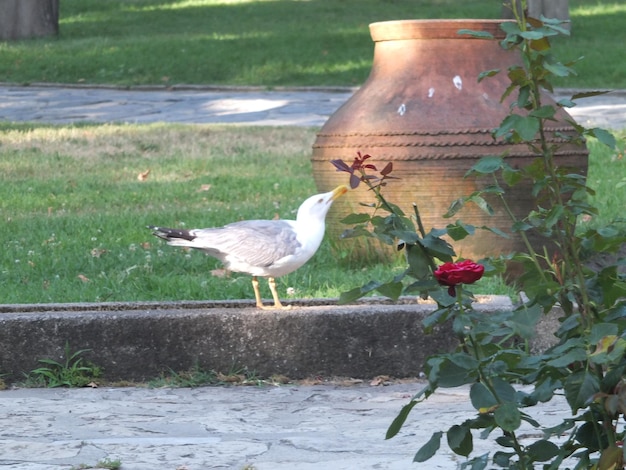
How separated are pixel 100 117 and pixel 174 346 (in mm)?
9845

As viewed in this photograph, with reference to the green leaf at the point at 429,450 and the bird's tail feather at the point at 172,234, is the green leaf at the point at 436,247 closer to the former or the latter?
the green leaf at the point at 429,450

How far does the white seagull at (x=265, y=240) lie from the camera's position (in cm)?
463

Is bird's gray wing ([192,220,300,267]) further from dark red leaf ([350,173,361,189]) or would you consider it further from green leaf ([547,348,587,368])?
green leaf ([547,348,587,368])

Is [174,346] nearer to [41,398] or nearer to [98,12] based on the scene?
[41,398]

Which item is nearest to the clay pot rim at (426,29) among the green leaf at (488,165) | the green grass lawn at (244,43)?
the green leaf at (488,165)

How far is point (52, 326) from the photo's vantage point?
15.4 feet

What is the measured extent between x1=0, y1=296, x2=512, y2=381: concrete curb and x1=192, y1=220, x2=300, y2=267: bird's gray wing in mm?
261

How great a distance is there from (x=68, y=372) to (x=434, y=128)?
225 cm

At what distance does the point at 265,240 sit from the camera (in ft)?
15.2

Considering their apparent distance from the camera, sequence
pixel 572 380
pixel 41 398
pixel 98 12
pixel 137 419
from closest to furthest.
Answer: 1. pixel 572 380
2. pixel 137 419
3. pixel 41 398
4. pixel 98 12

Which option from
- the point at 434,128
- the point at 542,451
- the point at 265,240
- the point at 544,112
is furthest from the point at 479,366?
the point at 434,128

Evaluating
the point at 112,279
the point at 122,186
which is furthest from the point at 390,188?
the point at 122,186

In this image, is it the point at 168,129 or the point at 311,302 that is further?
the point at 168,129

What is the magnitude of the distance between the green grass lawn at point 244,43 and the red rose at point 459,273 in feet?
53.0
